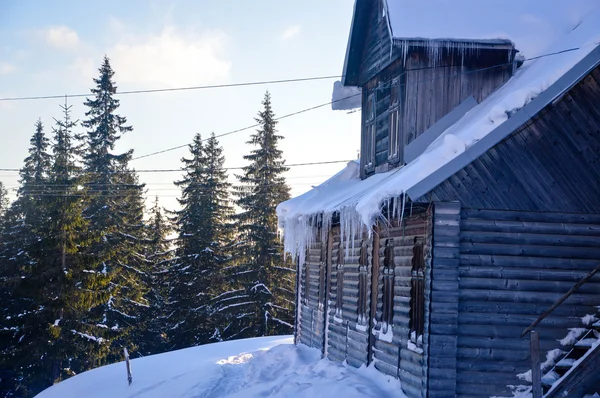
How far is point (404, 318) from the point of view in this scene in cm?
996

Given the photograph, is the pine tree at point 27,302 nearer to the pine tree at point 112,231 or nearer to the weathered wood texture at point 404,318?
the pine tree at point 112,231

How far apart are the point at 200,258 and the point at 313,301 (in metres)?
17.5

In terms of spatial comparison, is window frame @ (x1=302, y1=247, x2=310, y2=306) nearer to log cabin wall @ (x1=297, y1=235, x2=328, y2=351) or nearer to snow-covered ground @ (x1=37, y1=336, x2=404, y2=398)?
log cabin wall @ (x1=297, y1=235, x2=328, y2=351)

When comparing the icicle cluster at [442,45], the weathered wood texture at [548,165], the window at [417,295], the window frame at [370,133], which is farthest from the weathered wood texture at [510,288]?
the window frame at [370,133]

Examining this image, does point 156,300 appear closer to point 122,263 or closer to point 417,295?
point 122,263

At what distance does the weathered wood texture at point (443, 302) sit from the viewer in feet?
28.7

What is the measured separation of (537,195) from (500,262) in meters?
1.16

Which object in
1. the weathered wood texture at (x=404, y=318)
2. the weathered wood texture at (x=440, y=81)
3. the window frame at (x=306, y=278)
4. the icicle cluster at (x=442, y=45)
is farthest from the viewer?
the window frame at (x=306, y=278)

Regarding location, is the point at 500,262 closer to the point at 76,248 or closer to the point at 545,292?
the point at 545,292

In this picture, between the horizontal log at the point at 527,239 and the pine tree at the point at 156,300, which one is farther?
the pine tree at the point at 156,300

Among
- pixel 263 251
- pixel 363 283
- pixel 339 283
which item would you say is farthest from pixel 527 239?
pixel 263 251

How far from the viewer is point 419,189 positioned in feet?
28.2

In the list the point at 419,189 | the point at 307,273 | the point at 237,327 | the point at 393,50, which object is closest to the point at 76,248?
the point at 237,327

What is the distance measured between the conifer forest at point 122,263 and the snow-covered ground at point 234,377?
8969mm
